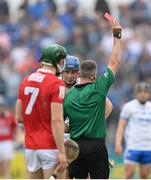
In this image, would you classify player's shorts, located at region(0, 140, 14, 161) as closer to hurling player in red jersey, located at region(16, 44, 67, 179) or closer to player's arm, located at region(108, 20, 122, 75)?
player's arm, located at region(108, 20, 122, 75)

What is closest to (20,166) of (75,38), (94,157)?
(75,38)

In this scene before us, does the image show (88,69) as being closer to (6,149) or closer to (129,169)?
(129,169)

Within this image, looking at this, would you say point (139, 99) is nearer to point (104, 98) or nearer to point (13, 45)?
point (104, 98)

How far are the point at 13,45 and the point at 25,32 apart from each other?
0.54m

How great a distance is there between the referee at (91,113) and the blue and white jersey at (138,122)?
4548mm

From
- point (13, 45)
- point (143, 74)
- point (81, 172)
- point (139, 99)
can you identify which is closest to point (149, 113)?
point (139, 99)

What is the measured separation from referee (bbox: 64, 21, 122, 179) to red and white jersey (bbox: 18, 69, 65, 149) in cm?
125

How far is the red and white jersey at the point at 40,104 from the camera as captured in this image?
9812mm

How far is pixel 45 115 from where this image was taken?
9.86m

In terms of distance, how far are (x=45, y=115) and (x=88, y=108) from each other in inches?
55.1

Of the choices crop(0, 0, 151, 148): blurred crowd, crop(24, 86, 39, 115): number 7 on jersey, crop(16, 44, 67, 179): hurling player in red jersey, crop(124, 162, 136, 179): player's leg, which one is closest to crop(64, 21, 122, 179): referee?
crop(16, 44, 67, 179): hurling player in red jersey

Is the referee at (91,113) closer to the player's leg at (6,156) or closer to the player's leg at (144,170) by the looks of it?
the player's leg at (144,170)

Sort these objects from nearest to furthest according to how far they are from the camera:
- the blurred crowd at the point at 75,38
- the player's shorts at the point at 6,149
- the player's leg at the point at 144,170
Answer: the player's leg at the point at 144,170 < the player's shorts at the point at 6,149 < the blurred crowd at the point at 75,38

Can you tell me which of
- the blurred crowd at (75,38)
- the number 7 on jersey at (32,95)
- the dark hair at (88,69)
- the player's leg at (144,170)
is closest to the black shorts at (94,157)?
the dark hair at (88,69)
